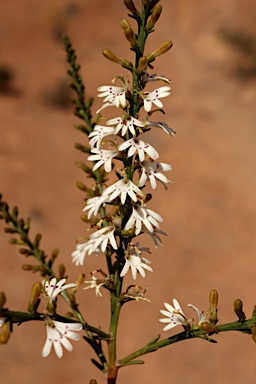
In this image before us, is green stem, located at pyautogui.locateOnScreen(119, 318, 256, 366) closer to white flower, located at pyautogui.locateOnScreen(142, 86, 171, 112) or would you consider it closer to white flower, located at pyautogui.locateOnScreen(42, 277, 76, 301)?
white flower, located at pyautogui.locateOnScreen(42, 277, 76, 301)

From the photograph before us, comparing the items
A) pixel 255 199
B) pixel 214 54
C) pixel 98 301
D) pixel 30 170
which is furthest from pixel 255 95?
pixel 98 301

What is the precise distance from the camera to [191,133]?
4414 mm

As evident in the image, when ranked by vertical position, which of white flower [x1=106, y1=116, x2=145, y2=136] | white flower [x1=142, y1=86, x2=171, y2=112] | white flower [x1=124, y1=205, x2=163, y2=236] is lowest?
white flower [x1=124, y1=205, x2=163, y2=236]

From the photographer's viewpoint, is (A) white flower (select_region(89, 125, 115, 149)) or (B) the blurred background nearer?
(A) white flower (select_region(89, 125, 115, 149))

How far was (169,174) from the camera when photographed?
392 cm

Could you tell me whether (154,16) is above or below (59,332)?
above

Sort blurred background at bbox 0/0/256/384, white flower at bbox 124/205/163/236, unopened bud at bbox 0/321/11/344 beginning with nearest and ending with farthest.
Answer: unopened bud at bbox 0/321/11/344 → white flower at bbox 124/205/163/236 → blurred background at bbox 0/0/256/384

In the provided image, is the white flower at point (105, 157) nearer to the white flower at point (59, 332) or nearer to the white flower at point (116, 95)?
the white flower at point (116, 95)

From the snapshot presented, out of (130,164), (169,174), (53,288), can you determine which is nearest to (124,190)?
(130,164)

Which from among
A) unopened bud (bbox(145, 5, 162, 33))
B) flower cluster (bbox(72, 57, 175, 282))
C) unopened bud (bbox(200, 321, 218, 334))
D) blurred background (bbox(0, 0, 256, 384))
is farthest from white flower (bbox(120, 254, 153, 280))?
blurred background (bbox(0, 0, 256, 384))

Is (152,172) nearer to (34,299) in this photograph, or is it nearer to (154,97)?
(154,97)

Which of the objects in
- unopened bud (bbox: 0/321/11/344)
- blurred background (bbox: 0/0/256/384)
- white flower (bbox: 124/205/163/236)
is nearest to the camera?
unopened bud (bbox: 0/321/11/344)

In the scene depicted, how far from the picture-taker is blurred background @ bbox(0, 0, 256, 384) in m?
3.00

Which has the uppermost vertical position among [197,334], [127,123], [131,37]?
[131,37]
